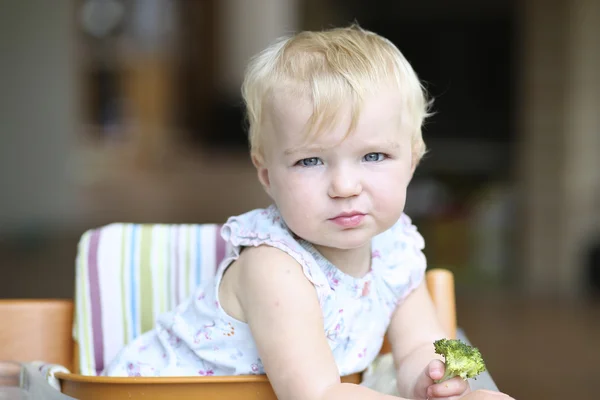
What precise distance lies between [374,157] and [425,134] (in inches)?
126

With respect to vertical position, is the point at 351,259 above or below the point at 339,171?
below

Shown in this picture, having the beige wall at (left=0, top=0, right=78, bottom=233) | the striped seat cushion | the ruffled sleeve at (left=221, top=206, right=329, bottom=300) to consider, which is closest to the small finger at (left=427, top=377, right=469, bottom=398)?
the ruffled sleeve at (left=221, top=206, right=329, bottom=300)

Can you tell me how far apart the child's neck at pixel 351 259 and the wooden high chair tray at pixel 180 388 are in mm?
161

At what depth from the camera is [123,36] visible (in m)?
5.97

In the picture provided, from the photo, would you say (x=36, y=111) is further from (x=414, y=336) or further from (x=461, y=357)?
(x=461, y=357)

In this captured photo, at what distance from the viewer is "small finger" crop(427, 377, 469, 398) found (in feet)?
2.46

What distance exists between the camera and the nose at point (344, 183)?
796 millimetres

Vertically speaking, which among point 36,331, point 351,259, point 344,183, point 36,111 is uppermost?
point 344,183

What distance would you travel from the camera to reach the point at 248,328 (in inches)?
34.2

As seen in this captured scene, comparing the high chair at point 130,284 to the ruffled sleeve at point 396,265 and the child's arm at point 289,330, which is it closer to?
the ruffled sleeve at point 396,265

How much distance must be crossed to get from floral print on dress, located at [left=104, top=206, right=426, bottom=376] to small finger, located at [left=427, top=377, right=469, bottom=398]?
15cm

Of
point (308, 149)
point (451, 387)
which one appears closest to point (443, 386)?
point (451, 387)

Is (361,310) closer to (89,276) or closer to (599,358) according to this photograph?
(89,276)

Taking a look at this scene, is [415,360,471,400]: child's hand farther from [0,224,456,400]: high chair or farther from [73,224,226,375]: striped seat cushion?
[73,224,226,375]: striped seat cushion
